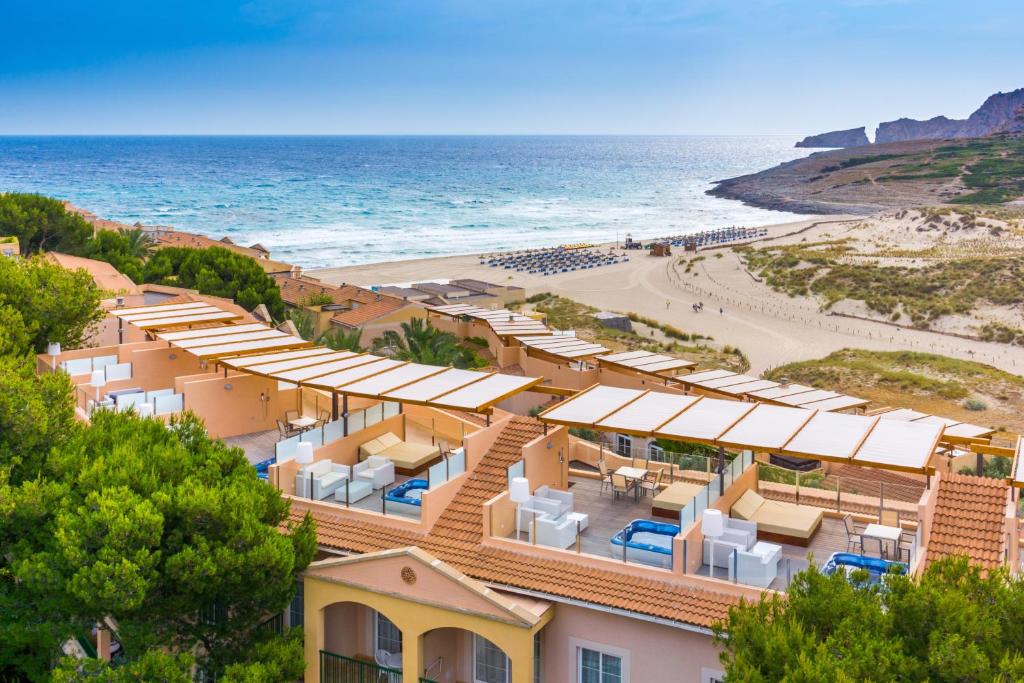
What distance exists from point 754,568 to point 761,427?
2.60 meters

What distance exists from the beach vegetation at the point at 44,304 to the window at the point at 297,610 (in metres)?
11.3

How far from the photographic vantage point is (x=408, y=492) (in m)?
16.1

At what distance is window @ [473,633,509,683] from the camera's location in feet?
45.0

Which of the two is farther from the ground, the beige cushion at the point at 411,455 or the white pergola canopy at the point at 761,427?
the white pergola canopy at the point at 761,427

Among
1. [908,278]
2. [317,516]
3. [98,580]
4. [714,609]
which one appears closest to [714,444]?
[714,609]

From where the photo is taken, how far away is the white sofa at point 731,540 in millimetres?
13219

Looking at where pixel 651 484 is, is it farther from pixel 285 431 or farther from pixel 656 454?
pixel 285 431

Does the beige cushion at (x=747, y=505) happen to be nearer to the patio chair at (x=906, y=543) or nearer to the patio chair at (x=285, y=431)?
the patio chair at (x=906, y=543)

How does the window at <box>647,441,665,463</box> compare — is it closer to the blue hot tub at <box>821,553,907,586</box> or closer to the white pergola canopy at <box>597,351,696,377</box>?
the blue hot tub at <box>821,553,907,586</box>

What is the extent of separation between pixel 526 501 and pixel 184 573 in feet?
15.9

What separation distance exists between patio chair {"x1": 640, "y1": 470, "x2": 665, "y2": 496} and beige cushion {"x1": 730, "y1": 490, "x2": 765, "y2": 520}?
6.30 feet

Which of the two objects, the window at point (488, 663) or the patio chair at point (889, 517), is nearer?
the window at point (488, 663)

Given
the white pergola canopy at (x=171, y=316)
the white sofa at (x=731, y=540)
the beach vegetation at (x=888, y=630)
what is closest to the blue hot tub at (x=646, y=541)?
the white sofa at (x=731, y=540)

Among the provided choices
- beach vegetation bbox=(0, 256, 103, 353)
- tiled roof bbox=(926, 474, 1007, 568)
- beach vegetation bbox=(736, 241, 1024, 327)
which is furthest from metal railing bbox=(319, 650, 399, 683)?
beach vegetation bbox=(736, 241, 1024, 327)
